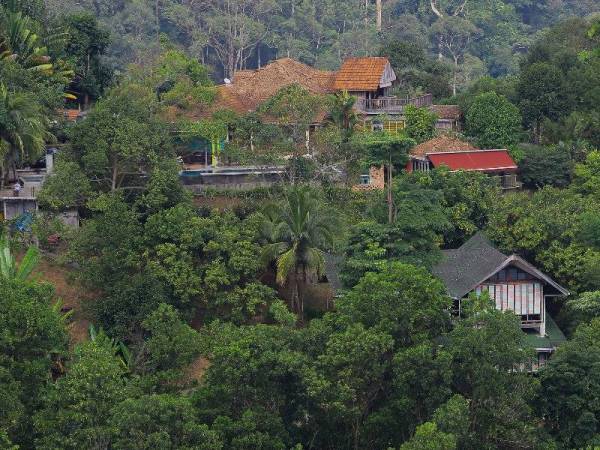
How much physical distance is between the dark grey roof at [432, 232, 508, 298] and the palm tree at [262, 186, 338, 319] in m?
3.44

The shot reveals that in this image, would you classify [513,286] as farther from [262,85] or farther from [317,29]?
[317,29]

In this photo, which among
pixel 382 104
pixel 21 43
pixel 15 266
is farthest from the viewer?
pixel 382 104

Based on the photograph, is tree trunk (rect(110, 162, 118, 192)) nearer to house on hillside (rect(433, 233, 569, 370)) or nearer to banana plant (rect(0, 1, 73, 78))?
banana plant (rect(0, 1, 73, 78))

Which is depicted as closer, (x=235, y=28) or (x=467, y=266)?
(x=467, y=266)

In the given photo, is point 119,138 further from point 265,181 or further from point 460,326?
point 460,326

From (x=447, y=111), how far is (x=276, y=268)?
53.6ft

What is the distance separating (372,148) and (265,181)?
12.2ft

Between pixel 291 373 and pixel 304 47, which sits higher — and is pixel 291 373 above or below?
below

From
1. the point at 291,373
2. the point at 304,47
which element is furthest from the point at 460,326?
the point at 304,47

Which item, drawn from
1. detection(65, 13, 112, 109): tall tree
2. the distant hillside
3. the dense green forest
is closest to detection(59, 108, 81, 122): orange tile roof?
the dense green forest

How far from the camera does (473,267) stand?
4100cm

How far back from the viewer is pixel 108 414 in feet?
103

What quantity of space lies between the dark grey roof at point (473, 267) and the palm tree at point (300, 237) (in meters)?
3.42

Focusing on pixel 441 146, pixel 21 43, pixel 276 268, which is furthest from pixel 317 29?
pixel 276 268
